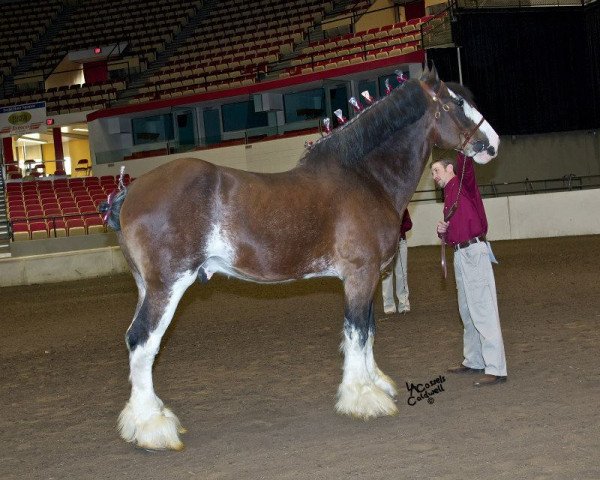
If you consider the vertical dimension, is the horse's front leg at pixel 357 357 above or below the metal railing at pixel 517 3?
below

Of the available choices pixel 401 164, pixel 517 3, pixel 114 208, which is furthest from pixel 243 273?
pixel 517 3

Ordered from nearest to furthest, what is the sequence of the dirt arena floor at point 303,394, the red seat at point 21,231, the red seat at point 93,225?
the dirt arena floor at point 303,394 < the red seat at point 21,231 < the red seat at point 93,225

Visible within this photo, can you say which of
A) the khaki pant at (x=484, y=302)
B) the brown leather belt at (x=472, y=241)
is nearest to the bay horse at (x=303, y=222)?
the brown leather belt at (x=472, y=241)

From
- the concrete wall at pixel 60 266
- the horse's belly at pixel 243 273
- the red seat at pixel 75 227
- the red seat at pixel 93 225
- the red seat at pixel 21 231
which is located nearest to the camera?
the horse's belly at pixel 243 273

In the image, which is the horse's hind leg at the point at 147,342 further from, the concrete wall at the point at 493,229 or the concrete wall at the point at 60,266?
the concrete wall at the point at 493,229

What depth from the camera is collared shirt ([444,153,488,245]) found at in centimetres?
643

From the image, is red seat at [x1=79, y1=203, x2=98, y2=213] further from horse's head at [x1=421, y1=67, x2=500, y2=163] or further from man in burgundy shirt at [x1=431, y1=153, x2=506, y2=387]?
horse's head at [x1=421, y1=67, x2=500, y2=163]

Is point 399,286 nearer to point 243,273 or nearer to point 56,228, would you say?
point 243,273

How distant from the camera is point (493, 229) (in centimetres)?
2009

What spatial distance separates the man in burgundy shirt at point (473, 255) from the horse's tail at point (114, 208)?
102 inches

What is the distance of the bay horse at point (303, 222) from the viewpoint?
5.30 meters

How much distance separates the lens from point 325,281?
1404 centimetres

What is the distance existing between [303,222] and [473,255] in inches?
64.1

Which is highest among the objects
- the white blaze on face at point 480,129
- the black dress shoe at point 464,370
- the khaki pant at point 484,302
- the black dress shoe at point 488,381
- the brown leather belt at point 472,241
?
the white blaze on face at point 480,129
